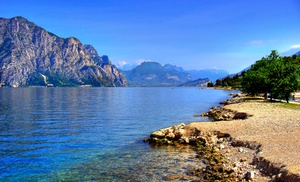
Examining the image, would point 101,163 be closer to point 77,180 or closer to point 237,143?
point 77,180

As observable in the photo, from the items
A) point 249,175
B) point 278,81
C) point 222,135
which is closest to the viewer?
point 249,175

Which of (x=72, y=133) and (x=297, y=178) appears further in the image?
(x=72, y=133)

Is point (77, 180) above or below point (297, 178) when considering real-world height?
below

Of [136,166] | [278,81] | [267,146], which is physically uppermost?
[278,81]

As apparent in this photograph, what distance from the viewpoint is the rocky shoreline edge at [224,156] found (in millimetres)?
18828

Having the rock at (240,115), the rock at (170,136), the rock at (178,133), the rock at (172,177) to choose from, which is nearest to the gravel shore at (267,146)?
the rock at (178,133)

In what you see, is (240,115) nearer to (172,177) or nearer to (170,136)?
(170,136)

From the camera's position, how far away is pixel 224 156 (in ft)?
83.6

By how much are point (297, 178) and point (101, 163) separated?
16429 mm

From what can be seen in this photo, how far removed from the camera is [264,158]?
21.0 metres

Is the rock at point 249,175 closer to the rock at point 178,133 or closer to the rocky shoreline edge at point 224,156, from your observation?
the rocky shoreline edge at point 224,156

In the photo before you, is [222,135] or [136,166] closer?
[136,166]

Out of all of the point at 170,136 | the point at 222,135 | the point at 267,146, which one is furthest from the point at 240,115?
the point at 267,146

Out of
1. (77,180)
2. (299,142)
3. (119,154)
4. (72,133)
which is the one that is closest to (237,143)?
(299,142)
